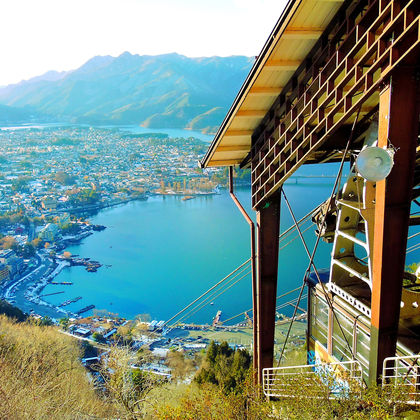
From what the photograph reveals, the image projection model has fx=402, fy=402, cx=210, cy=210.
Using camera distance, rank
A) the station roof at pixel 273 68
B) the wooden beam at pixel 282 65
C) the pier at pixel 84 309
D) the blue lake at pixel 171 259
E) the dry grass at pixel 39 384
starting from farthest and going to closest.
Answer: the blue lake at pixel 171 259, the pier at pixel 84 309, the dry grass at pixel 39 384, the wooden beam at pixel 282 65, the station roof at pixel 273 68

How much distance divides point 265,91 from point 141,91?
324 feet

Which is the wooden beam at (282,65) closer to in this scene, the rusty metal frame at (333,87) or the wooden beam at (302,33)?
the rusty metal frame at (333,87)

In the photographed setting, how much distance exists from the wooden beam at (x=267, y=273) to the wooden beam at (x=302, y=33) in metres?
1.06

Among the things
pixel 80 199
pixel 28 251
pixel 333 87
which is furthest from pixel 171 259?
pixel 333 87

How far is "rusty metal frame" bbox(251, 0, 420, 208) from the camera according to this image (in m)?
1.42

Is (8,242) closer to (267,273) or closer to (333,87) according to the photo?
(267,273)

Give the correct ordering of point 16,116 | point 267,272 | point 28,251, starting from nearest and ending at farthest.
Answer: point 267,272 → point 28,251 → point 16,116

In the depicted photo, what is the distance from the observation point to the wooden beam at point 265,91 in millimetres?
2131

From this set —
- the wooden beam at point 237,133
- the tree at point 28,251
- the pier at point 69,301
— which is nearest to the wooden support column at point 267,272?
the wooden beam at point 237,133

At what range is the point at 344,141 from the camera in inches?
106

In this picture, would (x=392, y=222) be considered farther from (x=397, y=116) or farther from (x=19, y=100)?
(x=19, y=100)

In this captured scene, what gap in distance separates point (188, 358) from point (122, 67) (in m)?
109

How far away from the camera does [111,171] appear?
4684cm

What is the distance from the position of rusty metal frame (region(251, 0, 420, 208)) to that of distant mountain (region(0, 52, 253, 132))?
68.7 meters
